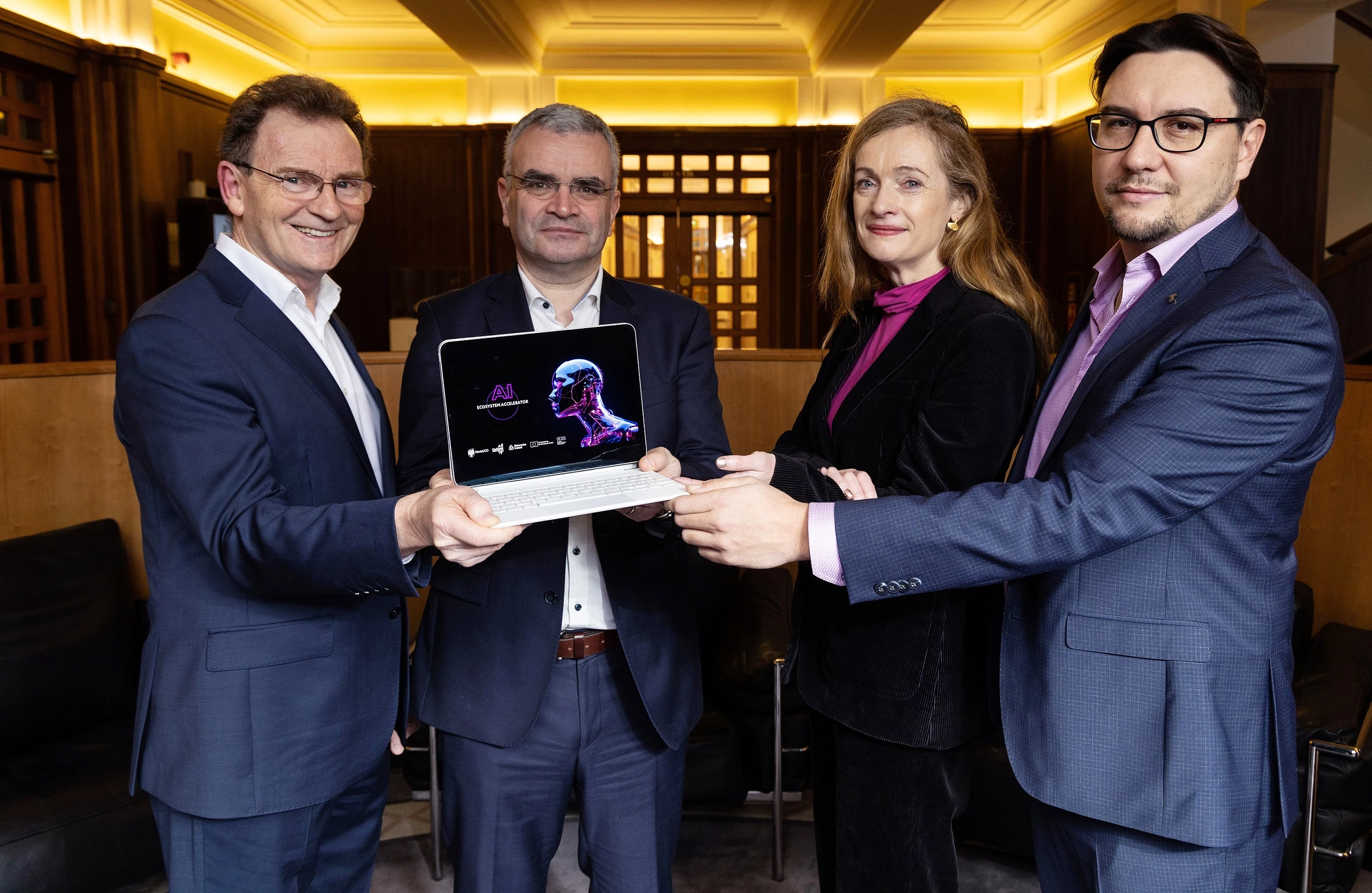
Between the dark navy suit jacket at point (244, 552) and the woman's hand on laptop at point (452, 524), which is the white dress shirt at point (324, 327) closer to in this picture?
the dark navy suit jacket at point (244, 552)

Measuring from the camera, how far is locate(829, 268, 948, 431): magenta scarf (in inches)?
66.6

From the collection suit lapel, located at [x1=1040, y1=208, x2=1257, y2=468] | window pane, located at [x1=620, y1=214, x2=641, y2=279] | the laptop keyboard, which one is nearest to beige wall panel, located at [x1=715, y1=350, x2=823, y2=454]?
the laptop keyboard

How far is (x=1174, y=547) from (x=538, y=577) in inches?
39.4

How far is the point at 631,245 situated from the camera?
9883 mm

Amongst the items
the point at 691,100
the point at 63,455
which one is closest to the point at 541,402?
the point at 63,455

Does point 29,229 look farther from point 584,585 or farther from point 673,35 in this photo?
point 584,585

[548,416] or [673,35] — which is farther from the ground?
[673,35]

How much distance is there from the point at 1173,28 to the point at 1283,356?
524 millimetres

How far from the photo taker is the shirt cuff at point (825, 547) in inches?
52.0

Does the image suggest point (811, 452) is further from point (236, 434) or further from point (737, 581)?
point (737, 581)

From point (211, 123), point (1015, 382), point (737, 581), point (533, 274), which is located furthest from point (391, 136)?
point (1015, 382)

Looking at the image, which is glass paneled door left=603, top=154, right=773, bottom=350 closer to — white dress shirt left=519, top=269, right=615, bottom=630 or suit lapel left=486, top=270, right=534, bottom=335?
suit lapel left=486, top=270, right=534, bottom=335

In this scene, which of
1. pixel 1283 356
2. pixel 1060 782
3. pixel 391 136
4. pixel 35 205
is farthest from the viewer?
pixel 391 136

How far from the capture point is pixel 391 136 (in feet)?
31.4
